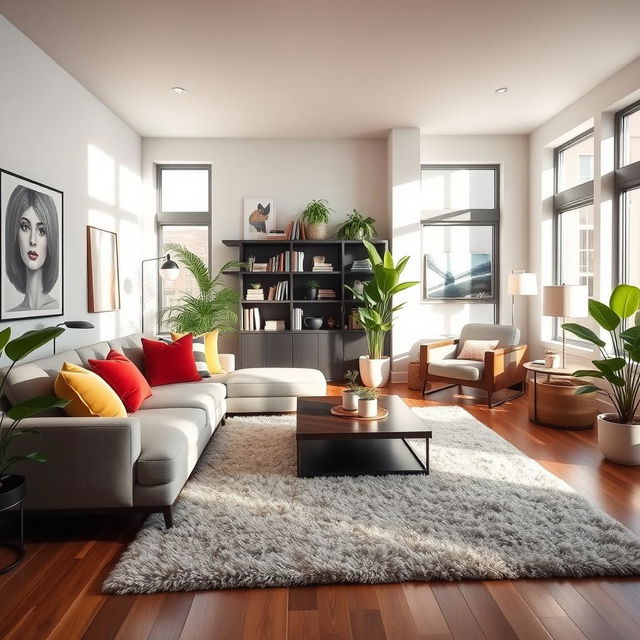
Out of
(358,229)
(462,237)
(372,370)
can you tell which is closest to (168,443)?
(372,370)

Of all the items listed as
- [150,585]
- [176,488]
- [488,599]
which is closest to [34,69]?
[176,488]

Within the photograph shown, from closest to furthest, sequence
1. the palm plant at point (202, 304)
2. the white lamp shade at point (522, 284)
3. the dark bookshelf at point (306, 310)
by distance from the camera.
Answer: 1. the white lamp shade at point (522, 284)
2. the palm plant at point (202, 304)
3. the dark bookshelf at point (306, 310)

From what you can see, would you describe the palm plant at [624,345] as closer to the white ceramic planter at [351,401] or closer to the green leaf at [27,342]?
the white ceramic planter at [351,401]

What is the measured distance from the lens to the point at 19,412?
2.18 m

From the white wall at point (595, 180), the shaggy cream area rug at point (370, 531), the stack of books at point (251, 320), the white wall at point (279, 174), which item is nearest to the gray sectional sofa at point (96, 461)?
the shaggy cream area rug at point (370, 531)

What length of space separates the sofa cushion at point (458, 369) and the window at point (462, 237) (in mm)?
1449

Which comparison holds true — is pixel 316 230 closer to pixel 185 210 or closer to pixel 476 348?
pixel 185 210

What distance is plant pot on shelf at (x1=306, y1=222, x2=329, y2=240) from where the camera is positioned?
652 cm

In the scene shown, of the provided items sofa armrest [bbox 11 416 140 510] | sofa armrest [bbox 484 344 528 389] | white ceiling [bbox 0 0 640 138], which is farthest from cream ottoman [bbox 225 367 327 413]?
white ceiling [bbox 0 0 640 138]

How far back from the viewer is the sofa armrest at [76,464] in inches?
95.9

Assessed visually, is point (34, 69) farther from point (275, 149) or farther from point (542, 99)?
Answer: point (542, 99)

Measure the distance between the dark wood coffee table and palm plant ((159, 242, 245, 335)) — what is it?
2.72 metres

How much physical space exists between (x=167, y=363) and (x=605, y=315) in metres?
3.30

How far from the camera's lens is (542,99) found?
17.9ft
